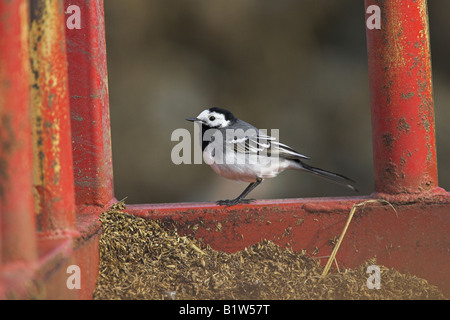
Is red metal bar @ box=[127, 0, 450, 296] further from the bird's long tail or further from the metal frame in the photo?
the bird's long tail

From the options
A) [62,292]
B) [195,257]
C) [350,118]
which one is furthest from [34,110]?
[350,118]

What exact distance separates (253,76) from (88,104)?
147 inches

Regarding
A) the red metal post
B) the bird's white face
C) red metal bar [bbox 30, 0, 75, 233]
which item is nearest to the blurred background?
the bird's white face

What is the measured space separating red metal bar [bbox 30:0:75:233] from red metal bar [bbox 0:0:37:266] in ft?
0.90

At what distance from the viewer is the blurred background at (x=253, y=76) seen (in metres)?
5.83

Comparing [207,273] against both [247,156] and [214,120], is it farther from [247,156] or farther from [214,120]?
[214,120]

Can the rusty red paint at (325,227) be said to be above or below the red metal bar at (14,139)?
below

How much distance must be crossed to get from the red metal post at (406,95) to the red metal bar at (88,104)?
1164mm

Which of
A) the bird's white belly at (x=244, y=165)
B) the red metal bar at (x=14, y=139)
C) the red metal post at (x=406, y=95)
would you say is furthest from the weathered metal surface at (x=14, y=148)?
the bird's white belly at (x=244, y=165)

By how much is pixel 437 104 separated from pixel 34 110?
514 cm

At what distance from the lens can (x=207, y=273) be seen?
2.11 metres

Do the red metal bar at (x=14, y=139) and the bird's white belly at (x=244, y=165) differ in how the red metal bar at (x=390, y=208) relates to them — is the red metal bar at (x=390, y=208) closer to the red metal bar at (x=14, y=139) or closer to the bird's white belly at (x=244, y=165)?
the bird's white belly at (x=244, y=165)

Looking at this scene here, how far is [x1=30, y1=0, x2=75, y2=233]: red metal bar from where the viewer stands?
4.85 ft
